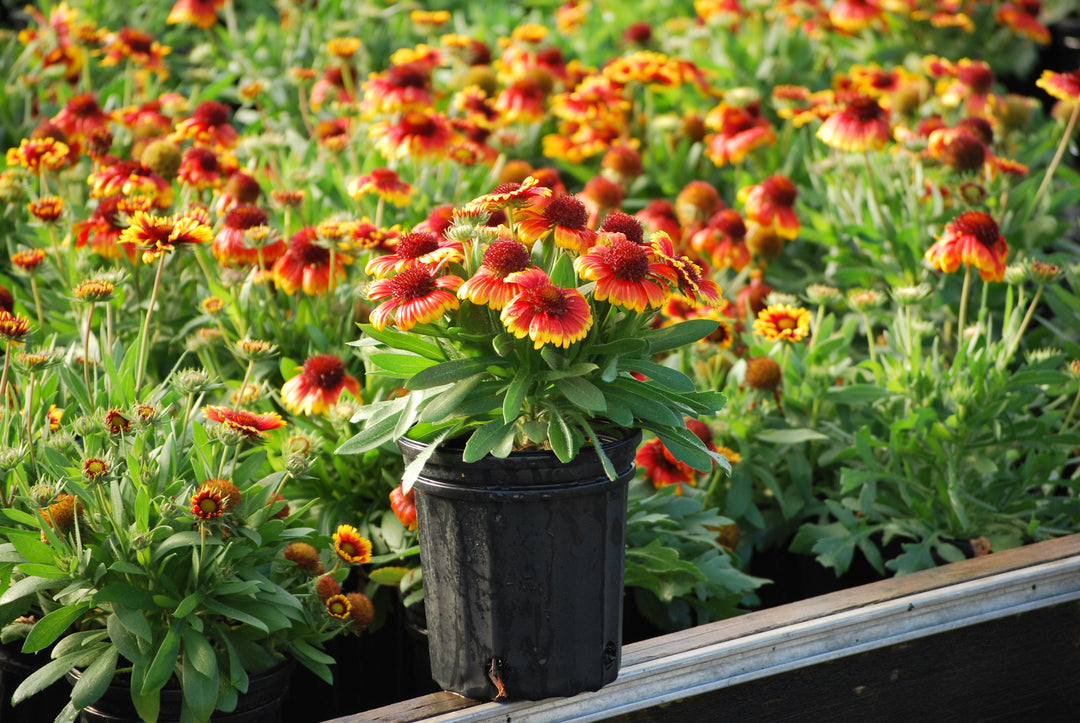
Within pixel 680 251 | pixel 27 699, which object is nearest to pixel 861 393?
pixel 680 251

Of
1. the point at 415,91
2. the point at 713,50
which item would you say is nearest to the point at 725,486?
the point at 415,91

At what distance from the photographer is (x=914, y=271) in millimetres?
2527

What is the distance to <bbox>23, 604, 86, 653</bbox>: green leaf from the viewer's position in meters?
1.37

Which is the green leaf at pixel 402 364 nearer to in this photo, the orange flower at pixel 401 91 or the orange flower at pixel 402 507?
the orange flower at pixel 402 507

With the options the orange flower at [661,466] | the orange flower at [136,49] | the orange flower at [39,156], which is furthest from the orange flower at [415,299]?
the orange flower at [136,49]

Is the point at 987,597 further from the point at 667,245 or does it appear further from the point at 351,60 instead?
the point at 351,60

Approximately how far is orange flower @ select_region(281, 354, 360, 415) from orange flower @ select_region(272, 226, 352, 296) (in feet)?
0.98

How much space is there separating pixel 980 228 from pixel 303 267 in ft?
4.04

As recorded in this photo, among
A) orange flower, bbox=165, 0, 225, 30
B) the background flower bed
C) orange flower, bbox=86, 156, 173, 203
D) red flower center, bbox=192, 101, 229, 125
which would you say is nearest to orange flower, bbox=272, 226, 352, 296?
the background flower bed

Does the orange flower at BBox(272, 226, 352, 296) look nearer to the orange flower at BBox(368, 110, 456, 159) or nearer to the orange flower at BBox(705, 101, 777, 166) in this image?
the orange flower at BBox(368, 110, 456, 159)

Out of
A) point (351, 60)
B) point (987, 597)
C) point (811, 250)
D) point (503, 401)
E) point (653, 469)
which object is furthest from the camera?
point (351, 60)

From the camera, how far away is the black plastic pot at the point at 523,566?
1371 mm

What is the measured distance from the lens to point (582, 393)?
4.36ft

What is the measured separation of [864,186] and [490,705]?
73.0 inches
